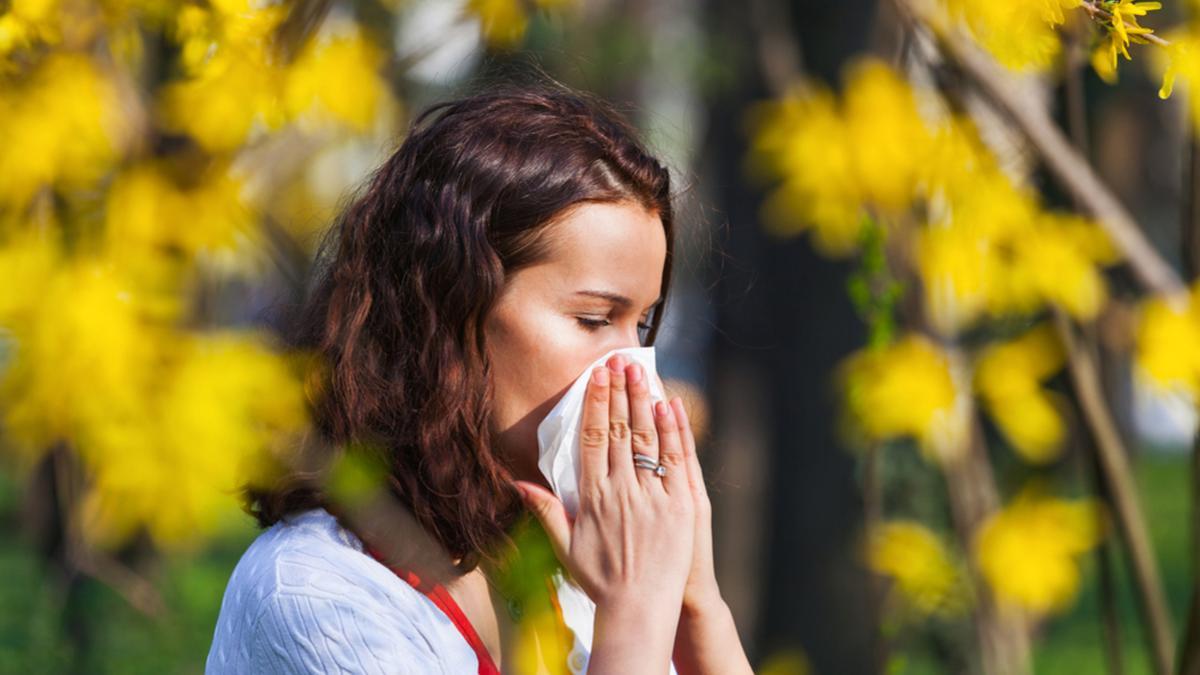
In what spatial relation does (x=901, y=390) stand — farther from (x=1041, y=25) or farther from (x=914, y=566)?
(x=1041, y=25)

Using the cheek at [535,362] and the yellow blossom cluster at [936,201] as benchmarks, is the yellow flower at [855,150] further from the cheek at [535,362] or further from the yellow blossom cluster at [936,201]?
the cheek at [535,362]

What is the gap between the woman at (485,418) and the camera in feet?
5.38

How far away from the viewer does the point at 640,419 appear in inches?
69.1

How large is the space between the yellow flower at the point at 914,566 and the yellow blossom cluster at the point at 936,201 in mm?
648

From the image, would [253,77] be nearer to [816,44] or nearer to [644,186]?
[644,186]

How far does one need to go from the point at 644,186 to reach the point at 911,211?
1586mm

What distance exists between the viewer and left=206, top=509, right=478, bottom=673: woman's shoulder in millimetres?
1596

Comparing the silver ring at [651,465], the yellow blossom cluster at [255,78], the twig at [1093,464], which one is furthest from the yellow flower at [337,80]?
the twig at [1093,464]

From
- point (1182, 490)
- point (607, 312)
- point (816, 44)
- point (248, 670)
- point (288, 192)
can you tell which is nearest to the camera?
point (248, 670)

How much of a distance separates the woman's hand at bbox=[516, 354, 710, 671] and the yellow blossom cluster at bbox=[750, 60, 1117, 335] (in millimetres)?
1403

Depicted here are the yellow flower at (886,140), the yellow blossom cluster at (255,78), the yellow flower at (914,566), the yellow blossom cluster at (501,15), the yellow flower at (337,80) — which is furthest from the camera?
the yellow flower at (914,566)

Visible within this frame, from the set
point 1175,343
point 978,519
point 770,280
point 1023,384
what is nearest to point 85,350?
point 1175,343

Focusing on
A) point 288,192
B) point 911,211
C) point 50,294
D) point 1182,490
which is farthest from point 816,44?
point 1182,490

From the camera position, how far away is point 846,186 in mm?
Result: 3221
